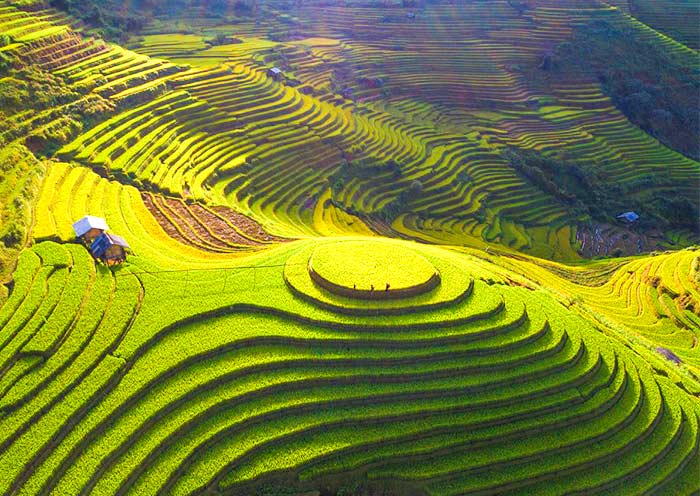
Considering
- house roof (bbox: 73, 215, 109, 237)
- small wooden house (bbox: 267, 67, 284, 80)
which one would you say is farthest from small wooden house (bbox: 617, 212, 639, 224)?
house roof (bbox: 73, 215, 109, 237)

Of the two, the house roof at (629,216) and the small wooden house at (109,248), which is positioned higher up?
the small wooden house at (109,248)

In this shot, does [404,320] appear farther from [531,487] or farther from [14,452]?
[14,452]

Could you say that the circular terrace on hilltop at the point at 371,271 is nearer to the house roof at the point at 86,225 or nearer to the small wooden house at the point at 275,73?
the house roof at the point at 86,225

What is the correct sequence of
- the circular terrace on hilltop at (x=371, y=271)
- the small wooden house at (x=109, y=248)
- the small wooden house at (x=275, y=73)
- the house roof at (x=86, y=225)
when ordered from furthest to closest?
the small wooden house at (x=275, y=73) < the house roof at (x=86, y=225) < the small wooden house at (x=109, y=248) < the circular terrace on hilltop at (x=371, y=271)

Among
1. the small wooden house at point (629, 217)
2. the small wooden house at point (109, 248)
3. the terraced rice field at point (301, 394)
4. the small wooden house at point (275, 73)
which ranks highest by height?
the small wooden house at point (275, 73)

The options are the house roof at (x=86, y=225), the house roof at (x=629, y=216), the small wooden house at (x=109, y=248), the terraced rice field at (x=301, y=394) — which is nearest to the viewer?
the terraced rice field at (x=301, y=394)

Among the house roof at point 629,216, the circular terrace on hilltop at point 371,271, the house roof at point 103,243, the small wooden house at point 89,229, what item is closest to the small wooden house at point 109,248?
the house roof at point 103,243
